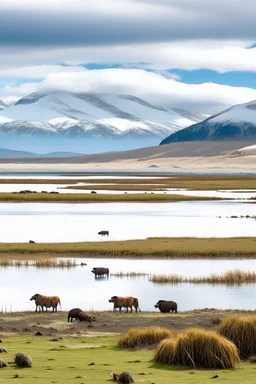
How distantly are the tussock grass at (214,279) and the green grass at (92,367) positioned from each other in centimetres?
1470

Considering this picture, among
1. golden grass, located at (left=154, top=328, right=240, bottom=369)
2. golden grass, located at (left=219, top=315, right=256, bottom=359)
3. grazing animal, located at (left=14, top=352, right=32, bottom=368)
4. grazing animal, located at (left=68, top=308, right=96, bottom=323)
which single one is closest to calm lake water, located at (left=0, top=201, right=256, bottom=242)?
grazing animal, located at (left=68, top=308, right=96, bottom=323)

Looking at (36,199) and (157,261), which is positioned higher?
(36,199)

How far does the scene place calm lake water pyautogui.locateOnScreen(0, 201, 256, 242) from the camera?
5469 centimetres

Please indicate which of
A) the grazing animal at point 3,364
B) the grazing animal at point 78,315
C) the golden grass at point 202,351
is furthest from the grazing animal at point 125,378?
the grazing animal at point 78,315

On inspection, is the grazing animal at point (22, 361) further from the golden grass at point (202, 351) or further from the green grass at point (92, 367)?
the golden grass at point (202, 351)

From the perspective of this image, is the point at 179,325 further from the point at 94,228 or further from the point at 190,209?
the point at 190,209

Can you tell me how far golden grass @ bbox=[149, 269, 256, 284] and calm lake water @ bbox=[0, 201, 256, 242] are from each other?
55.8 ft

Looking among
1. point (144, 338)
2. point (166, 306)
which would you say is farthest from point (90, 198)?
point (144, 338)

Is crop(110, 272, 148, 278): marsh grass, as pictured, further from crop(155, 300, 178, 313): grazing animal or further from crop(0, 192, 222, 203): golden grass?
crop(0, 192, 222, 203): golden grass

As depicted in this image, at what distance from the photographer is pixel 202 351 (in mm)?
16125

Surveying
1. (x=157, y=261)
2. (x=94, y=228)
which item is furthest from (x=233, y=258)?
(x=94, y=228)

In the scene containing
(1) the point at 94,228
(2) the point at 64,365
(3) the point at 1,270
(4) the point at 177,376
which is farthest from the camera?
(1) the point at 94,228

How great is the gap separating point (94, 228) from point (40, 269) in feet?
67.7

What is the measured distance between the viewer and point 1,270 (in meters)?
38.2
